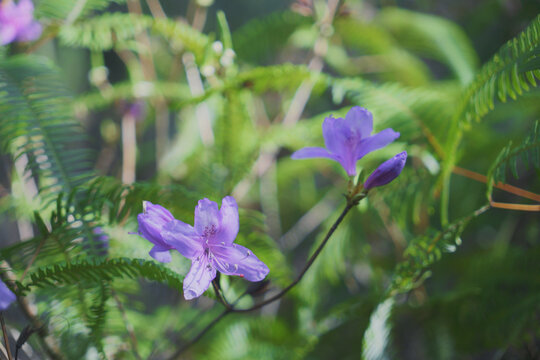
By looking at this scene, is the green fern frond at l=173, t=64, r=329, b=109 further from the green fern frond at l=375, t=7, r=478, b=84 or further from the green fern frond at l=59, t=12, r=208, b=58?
the green fern frond at l=375, t=7, r=478, b=84

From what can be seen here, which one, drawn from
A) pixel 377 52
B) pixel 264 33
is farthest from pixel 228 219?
pixel 377 52

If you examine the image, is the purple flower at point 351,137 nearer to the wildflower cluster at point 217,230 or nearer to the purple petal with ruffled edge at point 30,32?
the wildflower cluster at point 217,230

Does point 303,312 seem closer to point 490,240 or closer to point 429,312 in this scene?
point 429,312

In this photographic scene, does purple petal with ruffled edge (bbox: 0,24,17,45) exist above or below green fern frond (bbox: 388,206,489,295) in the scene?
above

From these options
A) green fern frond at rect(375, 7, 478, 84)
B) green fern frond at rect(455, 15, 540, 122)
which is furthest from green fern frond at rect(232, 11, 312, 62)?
green fern frond at rect(455, 15, 540, 122)

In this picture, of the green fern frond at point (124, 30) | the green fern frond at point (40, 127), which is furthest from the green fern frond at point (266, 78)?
the green fern frond at point (40, 127)
